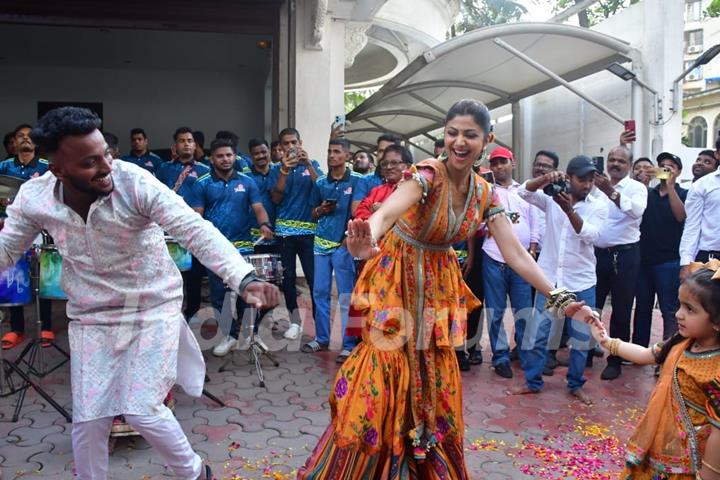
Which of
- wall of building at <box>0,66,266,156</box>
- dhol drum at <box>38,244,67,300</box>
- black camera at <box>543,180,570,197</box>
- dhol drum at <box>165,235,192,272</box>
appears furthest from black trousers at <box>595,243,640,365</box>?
wall of building at <box>0,66,266,156</box>

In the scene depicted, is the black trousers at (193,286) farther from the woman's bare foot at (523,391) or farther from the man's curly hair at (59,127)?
the man's curly hair at (59,127)

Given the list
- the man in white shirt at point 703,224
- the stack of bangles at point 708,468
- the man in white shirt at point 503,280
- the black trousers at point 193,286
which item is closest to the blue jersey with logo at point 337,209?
the black trousers at point 193,286

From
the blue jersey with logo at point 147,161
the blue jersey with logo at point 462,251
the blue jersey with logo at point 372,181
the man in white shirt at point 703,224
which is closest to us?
the man in white shirt at point 703,224

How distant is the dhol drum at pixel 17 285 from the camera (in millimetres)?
5039

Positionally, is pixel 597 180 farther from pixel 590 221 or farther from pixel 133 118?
pixel 133 118

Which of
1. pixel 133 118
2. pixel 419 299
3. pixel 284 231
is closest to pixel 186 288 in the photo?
pixel 284 231

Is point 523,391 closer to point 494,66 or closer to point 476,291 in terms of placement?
point 476,291

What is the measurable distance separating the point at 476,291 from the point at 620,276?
4.36ft

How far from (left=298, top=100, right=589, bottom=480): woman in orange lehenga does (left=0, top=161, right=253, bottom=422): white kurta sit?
0.89 metres

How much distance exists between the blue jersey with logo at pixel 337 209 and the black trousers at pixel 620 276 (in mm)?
2370

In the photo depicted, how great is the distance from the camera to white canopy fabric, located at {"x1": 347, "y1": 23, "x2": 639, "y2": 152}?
1005 centimetres

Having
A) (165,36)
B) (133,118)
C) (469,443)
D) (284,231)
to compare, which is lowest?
(469,443)

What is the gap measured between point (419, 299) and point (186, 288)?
13.7ft

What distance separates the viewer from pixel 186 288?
6707 millimetres
